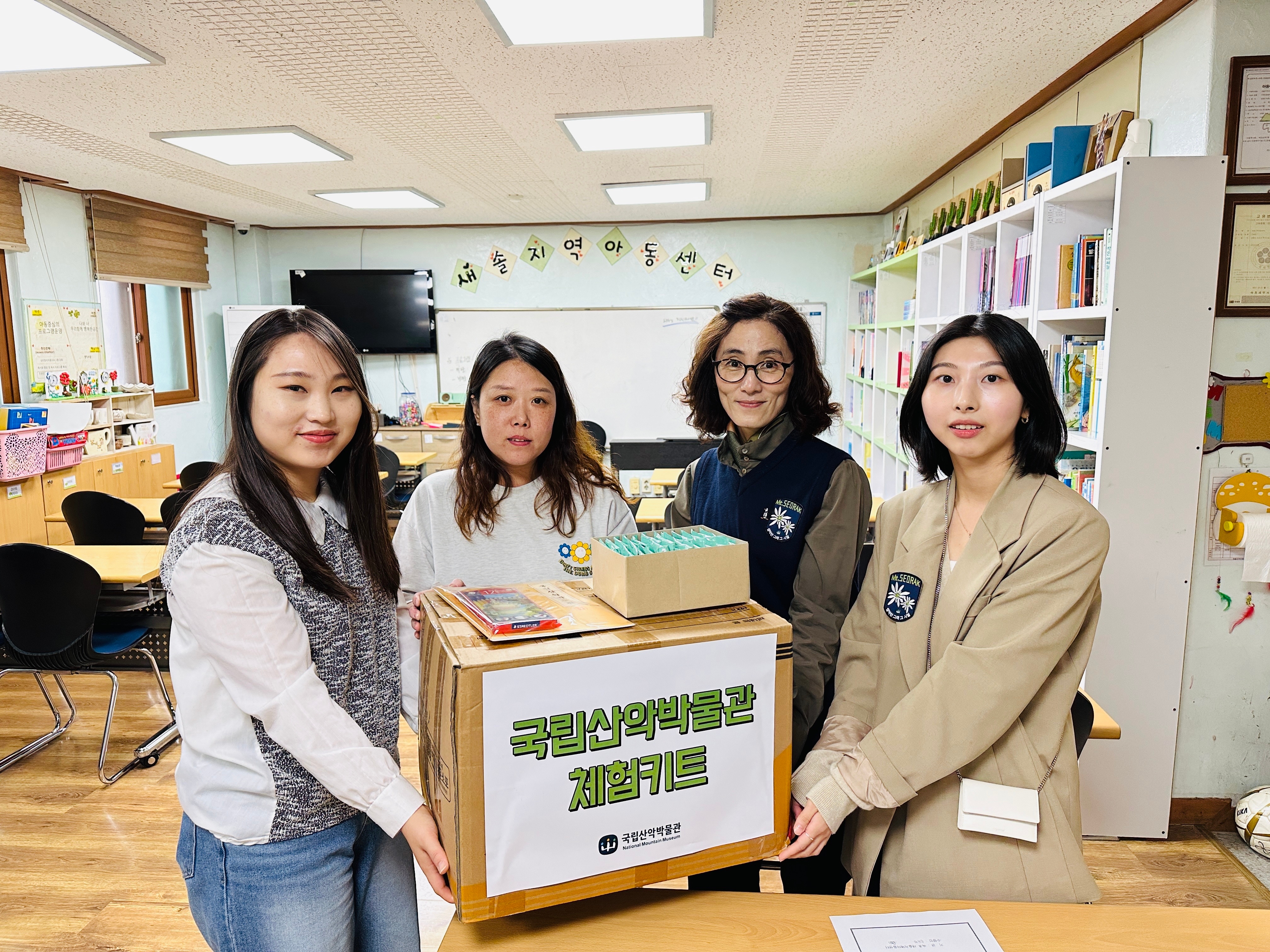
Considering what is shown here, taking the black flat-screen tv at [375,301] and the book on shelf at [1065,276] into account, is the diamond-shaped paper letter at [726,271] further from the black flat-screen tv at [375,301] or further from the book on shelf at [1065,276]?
the book on shelf at [1065,276]

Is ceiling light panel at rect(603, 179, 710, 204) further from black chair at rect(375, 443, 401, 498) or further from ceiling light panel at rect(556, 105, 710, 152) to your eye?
black chair at rect(375, 443, 401, 498)

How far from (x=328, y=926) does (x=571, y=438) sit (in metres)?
0.92

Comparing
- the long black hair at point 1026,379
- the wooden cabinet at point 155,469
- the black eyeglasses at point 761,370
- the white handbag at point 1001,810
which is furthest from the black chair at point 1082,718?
the wooden cabinet at point 155,469

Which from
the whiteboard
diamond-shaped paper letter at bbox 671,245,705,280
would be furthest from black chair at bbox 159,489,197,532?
diamond-shaped paper letter at bbox 671,245,705,280

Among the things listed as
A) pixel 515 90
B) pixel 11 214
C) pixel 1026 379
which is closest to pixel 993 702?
pixel 1026 379

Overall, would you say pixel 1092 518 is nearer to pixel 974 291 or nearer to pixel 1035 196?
pixel 1035 196

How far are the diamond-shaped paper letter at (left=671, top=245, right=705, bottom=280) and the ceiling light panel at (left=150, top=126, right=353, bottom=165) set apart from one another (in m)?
3.28

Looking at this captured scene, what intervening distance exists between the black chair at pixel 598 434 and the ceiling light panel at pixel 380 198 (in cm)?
209

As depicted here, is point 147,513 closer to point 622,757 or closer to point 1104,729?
point 622,757

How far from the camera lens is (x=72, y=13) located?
239 centimetres

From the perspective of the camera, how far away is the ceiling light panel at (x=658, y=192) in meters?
5.18

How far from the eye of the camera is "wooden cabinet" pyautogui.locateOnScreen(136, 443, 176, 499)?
213 inches

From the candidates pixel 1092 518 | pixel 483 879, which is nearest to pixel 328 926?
pixel 483 879

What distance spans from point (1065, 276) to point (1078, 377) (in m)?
0.34
